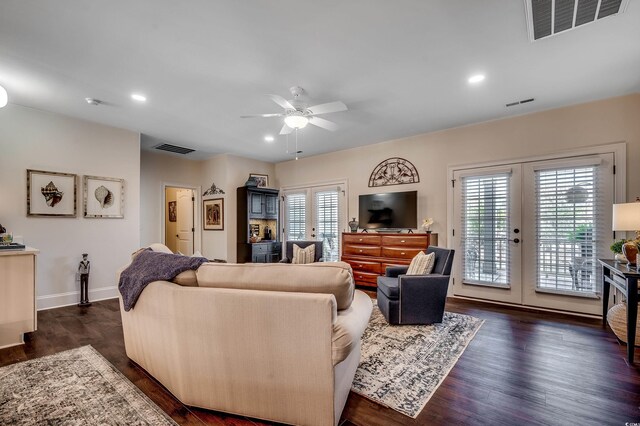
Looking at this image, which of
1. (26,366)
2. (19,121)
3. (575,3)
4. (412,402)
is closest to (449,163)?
(575,3)

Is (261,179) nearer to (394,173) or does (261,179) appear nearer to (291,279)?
(394,173)

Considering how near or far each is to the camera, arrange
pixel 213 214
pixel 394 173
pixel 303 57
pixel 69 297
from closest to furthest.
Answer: pixel 303 57 → pixel 69 297 → pixel 394 173 → pixel 213 214

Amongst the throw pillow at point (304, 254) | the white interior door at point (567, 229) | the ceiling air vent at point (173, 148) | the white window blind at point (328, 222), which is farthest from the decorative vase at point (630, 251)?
the ceiling air vent at point (173, 148)

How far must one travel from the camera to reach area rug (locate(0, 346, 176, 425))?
173 cm

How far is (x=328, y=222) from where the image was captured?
6.26 m

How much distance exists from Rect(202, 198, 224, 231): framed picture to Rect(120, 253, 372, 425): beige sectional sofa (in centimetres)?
460

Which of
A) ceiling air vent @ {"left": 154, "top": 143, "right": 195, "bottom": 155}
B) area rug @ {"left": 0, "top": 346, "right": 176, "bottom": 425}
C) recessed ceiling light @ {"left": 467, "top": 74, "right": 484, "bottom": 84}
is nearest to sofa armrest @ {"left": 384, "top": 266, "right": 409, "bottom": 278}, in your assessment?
recessed ceiling light @ {"left": 467, "top": 74, "right": 484, "bottom": 84}

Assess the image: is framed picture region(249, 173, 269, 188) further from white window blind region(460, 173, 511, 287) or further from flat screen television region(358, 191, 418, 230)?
white window blind region(460, 173, 511, 287)

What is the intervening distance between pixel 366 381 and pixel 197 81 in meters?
3.37

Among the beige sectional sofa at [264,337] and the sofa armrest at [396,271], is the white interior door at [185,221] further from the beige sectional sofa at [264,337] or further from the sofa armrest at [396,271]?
the beige sectional sofa at [264,337]

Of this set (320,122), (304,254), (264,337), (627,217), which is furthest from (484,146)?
(264,337)

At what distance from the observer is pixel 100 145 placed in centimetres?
446

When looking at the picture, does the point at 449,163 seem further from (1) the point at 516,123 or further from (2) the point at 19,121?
(2) the point at 19,121

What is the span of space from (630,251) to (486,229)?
173 centimetres
